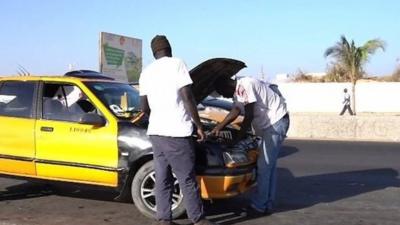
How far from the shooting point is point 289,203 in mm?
7707

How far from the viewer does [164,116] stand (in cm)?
582

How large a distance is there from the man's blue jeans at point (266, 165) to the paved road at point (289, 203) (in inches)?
7.6

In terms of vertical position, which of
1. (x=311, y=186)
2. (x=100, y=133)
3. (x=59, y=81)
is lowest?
(x=311, y=186)

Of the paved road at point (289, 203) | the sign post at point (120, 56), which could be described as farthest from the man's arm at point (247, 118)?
the sign post at point (120, 56)

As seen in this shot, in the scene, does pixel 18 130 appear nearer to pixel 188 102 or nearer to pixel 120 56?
pixel 188 102

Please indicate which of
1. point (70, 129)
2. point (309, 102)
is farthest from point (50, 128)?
point (309, 102)

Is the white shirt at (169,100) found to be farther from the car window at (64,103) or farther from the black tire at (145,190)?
the car window at (64,103)

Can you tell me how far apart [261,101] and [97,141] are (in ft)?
6.12

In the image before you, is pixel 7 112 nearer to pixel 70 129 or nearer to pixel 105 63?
pixel 70 129

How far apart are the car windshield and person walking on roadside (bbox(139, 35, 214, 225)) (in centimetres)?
118

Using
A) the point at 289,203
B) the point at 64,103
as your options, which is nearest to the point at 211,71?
the point at 64,103

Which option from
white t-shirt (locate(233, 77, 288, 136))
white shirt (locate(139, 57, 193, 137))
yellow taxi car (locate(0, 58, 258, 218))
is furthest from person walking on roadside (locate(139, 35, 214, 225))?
white t-shirt (locate(233, 77, 288, 136))

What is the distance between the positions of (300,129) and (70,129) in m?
12.4

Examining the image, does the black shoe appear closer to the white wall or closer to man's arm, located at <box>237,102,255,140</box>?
man's arm, located at <box>237,102,255,140</box>
